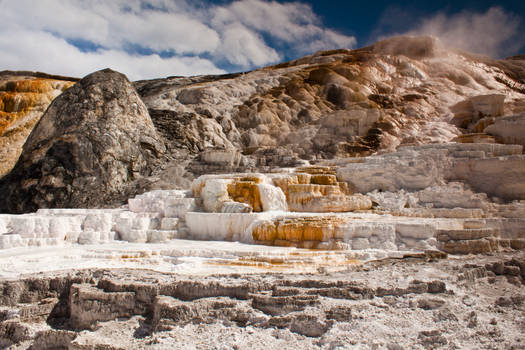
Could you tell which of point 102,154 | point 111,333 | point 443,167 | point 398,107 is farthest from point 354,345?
point 398,107

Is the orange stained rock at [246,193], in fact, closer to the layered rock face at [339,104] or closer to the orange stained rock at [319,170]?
the orange stained rock at [319,170]

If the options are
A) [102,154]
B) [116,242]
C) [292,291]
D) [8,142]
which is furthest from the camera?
[8,142]

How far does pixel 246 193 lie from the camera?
922 cm

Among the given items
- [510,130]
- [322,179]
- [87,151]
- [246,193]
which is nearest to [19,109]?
[87,151]

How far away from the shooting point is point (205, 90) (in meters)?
24.2

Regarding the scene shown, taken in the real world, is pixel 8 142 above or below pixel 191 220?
above

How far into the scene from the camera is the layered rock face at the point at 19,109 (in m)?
20.1

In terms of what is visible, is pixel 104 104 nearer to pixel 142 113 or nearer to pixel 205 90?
pixel 142 113

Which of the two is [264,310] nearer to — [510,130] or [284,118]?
[510,130]

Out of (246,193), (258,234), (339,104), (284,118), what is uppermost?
→ (339,104)

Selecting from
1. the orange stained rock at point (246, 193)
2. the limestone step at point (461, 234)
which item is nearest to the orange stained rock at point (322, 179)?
the orange stained rock at point (246, 193)

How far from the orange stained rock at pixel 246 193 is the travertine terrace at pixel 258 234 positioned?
0.04 meters

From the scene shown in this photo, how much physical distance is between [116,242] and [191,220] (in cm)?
142

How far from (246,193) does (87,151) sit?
25.7ft
